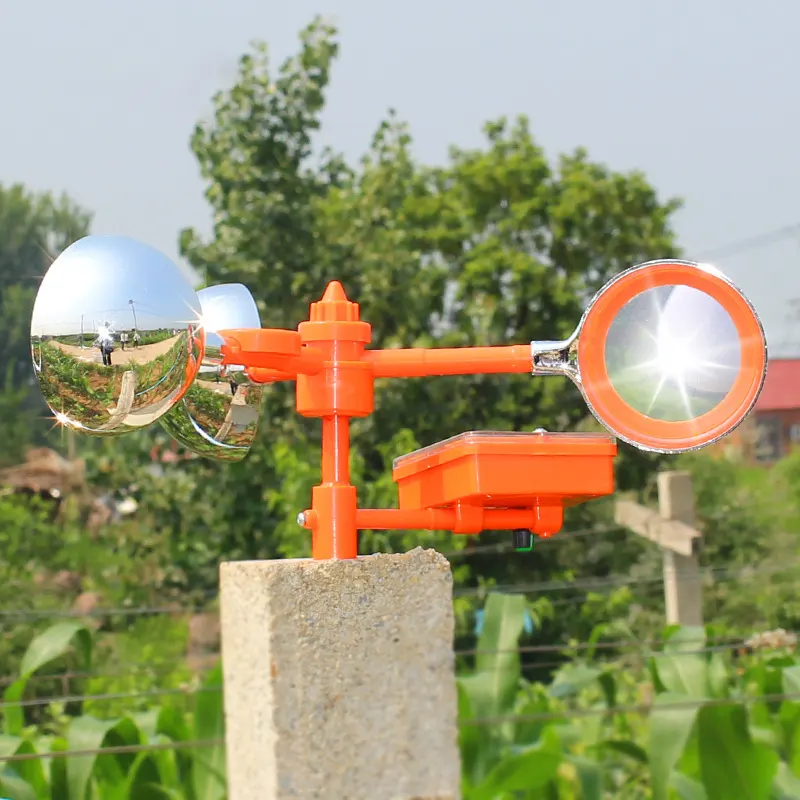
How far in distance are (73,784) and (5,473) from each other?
23.3 ft

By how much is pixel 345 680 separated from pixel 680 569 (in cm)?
314

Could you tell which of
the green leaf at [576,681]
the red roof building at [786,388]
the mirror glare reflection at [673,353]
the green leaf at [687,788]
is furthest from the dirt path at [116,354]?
the red roof building at [786,388]

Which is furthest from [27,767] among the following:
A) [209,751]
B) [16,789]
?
[209,751]

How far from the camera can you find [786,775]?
257 cm

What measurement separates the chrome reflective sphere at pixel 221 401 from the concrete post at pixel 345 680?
17cm

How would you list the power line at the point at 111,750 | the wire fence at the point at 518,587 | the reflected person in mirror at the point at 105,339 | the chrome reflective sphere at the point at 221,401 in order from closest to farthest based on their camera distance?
1. the reflected person in mirror at the point at 105,339
2. the chrome reflective sphere at the point at 221,401
3. the power line at the point at 111,750
4. the wire fence at the point at 518,587

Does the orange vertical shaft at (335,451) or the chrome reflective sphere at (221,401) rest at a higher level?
the chrome reflective sphere at (221,401)

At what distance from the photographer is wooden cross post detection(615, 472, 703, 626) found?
3.91m

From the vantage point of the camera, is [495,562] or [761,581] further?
[761,581]

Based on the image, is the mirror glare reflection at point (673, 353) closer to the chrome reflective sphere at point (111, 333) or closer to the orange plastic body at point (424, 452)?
the orange plastic body at point (424, 452)

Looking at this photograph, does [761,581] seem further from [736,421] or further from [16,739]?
[736,421]

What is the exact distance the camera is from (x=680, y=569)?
158 inches

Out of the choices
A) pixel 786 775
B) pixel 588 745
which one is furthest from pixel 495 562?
pixel 786 775

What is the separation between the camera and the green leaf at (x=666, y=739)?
2430 mm
